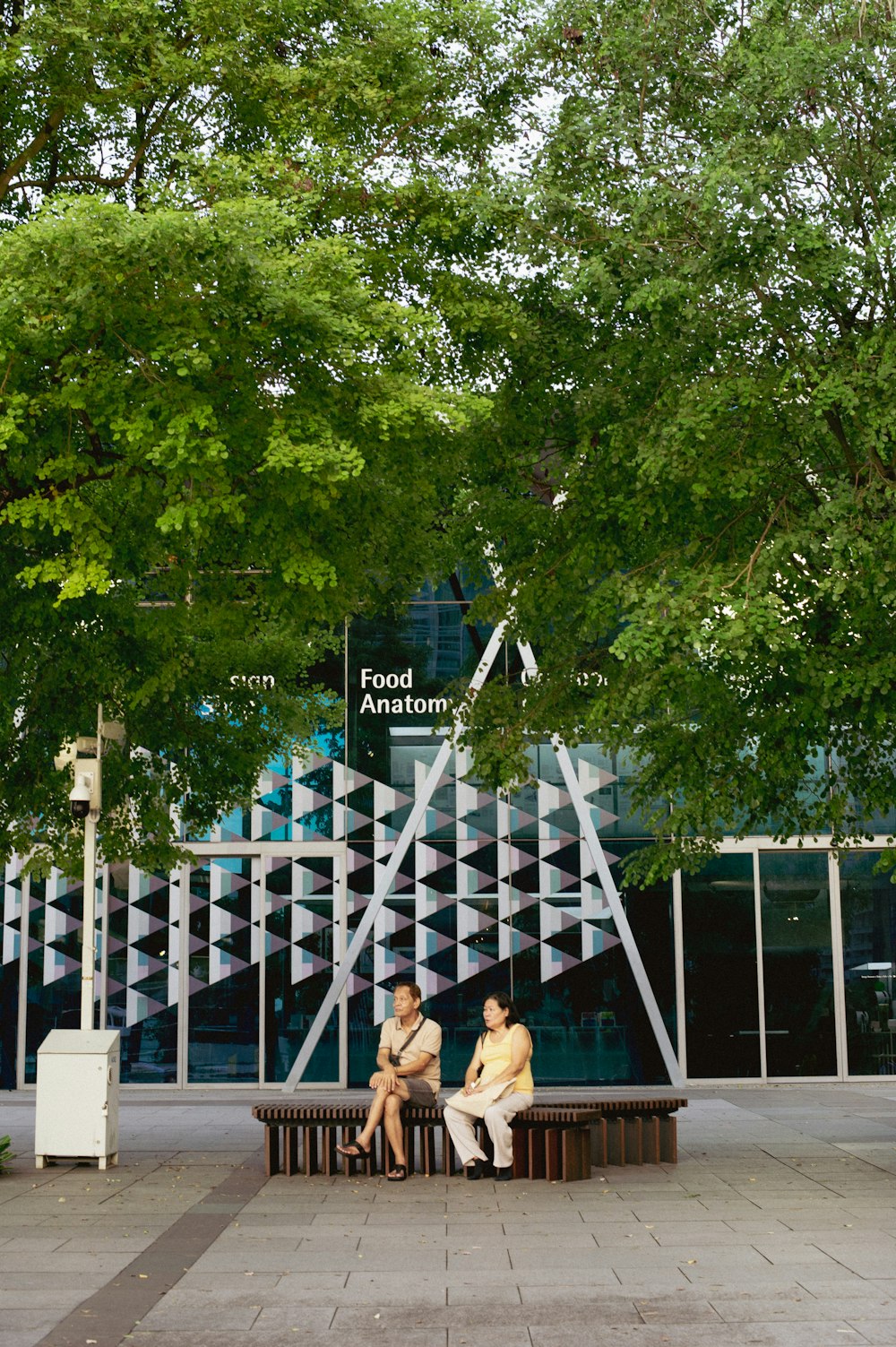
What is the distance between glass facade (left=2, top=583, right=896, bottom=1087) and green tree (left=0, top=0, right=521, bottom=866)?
4.96 m

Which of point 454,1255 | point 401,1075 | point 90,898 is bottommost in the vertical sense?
point 454,1255

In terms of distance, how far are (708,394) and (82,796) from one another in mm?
5924

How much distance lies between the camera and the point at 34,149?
37.2 ft

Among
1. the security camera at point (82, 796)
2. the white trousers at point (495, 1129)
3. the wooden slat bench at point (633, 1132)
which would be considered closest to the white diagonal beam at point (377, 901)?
the security camera at point (82, 796)

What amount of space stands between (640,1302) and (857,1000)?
12.5 m

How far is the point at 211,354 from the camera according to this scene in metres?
9.25

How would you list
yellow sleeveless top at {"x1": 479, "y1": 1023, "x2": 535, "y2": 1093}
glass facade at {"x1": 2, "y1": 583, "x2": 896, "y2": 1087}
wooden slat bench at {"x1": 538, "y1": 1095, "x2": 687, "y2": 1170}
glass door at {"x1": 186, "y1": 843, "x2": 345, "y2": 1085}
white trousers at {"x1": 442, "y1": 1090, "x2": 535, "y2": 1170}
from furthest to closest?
1. glass door at {"x1": 186, "y1": 843, "x2": 345, "y2": 1085}
2. glass facade at {"x1": 2, "y1": 583, "x2": 896, "y2": 1087}
3. wooden slat bench at {"x1": 538, "y1": 1095, "x2": 687, "y2": 1170}
4. yellow sleeveless top at {"x1": 479, "y1": 1023, "x2": 535, "y2": 1093}
5. white trousers at {"x1": 442, "y1": 1090, "x2": 535, "y2": 1170}

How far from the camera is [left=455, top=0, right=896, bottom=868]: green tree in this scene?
9859 millimetres

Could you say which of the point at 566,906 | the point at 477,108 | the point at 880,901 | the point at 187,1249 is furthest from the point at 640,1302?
the point at 880,901

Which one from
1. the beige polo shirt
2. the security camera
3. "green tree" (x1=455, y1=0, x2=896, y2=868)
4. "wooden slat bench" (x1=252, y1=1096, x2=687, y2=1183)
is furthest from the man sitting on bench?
the security camera

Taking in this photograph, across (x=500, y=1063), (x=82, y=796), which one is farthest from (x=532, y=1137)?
(x=82, y=796)

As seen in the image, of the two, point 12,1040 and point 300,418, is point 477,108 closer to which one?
point 300,418

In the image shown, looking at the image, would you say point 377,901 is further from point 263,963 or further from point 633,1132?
point 633,1132

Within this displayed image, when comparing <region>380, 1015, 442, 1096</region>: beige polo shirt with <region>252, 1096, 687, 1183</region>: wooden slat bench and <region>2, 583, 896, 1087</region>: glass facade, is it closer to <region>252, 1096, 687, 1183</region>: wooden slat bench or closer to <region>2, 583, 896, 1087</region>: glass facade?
<region>252, 1096, 687, 1183</region>: wooden slat bench
